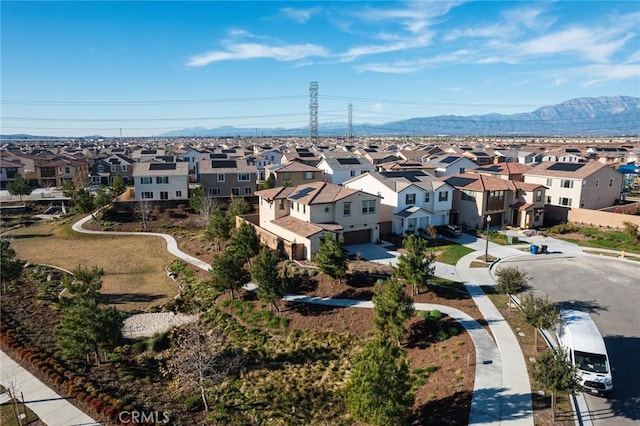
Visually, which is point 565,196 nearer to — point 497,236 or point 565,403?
point 497,236

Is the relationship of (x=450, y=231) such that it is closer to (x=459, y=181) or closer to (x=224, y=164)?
(x=459, y=181)

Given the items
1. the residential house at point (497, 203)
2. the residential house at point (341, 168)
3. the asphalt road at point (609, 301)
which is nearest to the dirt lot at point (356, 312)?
the asphalt road at point (609, 301)

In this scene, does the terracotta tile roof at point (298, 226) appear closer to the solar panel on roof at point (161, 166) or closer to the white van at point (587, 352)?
the white van at point (587, 352)

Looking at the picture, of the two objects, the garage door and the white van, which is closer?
the white van

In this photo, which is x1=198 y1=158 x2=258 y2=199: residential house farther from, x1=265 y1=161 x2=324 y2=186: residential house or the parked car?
the parked car

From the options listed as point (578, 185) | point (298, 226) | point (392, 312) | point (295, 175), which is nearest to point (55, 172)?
point (295, 175)

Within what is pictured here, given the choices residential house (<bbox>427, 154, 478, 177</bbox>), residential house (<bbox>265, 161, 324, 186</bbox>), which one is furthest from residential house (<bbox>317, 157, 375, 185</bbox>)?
residential house (<bbox>427, 154, 478, 177</bbox>)

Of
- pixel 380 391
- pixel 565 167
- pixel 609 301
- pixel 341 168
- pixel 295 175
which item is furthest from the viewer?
pixel 341 168
